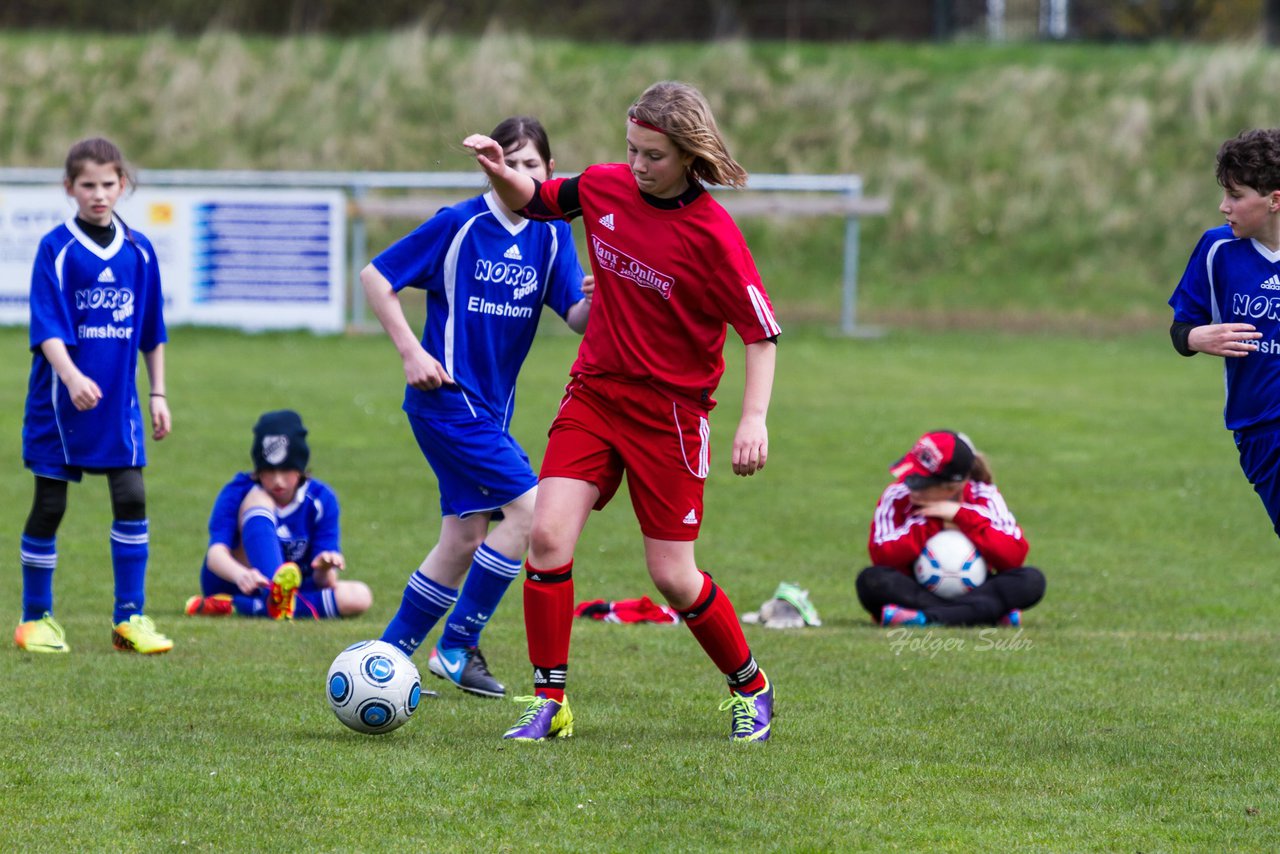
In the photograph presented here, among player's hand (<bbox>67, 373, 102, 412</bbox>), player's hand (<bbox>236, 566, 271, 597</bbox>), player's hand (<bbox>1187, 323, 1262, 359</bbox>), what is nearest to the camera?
player's hand (<bbox>1187, 323, 1262, 359</bbox>)

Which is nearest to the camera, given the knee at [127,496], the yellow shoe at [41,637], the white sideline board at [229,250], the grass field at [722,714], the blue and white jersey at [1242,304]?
the grass field at [722,714]

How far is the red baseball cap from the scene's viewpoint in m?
7.98

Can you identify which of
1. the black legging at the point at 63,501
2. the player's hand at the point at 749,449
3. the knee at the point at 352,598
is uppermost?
the player's hand at the point at 749,449

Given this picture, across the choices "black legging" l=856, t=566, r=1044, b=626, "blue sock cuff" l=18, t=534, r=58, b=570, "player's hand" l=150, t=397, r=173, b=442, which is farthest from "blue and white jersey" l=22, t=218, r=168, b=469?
"black legging" l=856, t=566, r=1044, b=626

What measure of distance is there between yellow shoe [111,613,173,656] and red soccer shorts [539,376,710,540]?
249cm

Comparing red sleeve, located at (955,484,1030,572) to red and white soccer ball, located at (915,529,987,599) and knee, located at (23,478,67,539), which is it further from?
knee, located at (23,478,67,539)

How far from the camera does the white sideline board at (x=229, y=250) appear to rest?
20547 millimetres

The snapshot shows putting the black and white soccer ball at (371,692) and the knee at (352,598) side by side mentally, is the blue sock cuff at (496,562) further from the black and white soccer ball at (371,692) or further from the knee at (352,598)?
the knee at (352,598)

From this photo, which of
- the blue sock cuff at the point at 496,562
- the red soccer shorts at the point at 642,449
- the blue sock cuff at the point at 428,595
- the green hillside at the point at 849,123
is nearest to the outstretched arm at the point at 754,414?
the red soccer shorts at the point at 642,449

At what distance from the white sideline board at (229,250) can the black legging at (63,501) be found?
13907 mm

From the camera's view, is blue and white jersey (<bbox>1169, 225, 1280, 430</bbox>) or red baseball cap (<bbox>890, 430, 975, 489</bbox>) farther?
red baseball cap (<bbox>890, 430, 975, 489</bbox>)

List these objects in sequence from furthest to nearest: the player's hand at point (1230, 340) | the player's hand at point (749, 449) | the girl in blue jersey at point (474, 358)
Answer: the girl in blue jersey at point (474, 358) → the player's hand at point (1230, 340) → the player's hand at point (749, 449)

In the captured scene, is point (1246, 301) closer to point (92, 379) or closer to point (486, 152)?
point (486, 152)

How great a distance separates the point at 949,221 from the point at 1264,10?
37.0 ft
